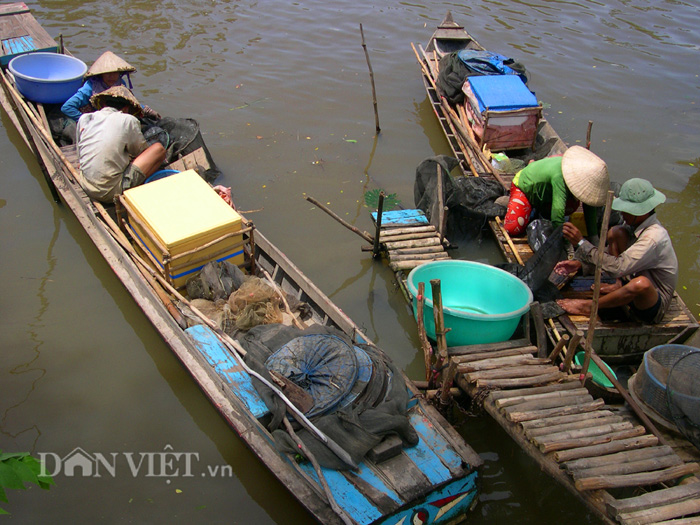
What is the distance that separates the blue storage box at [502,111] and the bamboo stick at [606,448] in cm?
486

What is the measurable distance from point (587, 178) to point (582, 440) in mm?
2902

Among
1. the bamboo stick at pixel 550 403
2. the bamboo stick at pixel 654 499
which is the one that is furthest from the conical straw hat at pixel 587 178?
the bamboo stick at pixel 654 499

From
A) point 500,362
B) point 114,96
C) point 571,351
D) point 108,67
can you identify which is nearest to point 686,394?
point 571,351

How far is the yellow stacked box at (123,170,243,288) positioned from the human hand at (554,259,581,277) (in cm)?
322

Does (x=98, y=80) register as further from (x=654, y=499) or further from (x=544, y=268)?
(x=654, y=499)

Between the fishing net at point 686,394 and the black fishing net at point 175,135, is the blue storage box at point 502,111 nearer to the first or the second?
the black fishing net at point 175,135

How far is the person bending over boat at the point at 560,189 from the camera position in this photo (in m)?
5.32

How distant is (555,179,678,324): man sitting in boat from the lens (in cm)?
471

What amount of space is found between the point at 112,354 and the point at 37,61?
529 cm

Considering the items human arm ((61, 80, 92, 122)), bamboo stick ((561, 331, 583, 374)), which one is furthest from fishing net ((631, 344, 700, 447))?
human arm ((61, 80, 92, 122))

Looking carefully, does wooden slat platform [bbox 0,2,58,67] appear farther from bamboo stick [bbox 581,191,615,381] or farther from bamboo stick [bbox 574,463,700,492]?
bamboo stick [bbox 574,463,700,492]

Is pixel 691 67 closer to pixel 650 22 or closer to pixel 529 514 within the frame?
pixel 650 22

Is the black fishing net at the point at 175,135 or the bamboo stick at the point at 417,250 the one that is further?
the black fishing net at the point at 175,135

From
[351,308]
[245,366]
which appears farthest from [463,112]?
[245,366]
